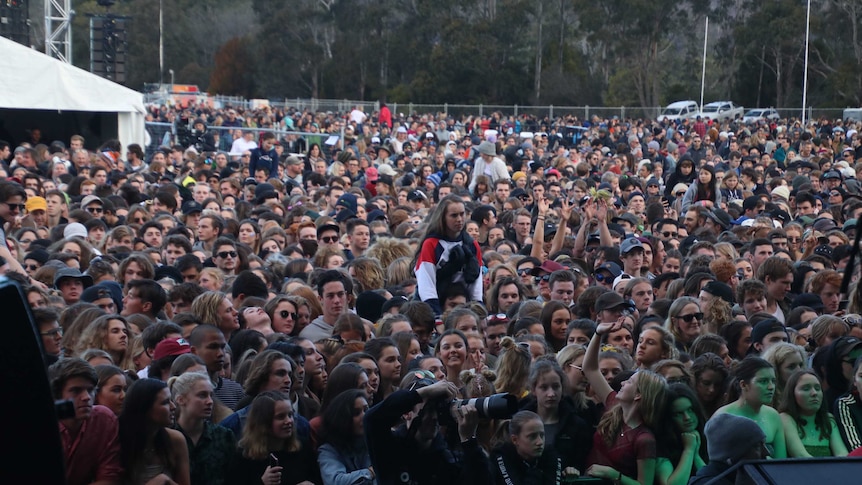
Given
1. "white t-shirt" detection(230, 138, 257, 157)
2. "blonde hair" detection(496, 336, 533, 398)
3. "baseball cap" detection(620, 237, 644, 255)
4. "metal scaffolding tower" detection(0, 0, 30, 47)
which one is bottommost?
"blonde hair" detection(496, 336, 533, 398)

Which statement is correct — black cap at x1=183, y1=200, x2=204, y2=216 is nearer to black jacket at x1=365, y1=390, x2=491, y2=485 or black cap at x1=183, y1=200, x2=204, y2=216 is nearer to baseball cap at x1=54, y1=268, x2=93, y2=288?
baseball cap at x1=54, y1=268, x2=93, y2=288

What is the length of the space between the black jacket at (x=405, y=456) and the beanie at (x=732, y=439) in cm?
103

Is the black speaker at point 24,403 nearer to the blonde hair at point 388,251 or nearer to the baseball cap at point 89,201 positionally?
the blonde hair at point 388,251

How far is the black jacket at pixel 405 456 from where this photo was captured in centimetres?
462

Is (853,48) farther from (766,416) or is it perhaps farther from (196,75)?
(766,416)

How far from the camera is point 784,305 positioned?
9008 millimetres

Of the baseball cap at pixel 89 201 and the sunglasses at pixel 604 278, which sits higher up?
the baseball cap at pixel 89 201

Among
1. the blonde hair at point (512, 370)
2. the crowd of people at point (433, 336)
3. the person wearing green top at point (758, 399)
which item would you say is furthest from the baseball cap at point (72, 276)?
the person wearing green top at point (758, 399)

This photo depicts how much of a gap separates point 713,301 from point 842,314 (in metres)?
0.90

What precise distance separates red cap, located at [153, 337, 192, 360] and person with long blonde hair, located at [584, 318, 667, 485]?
221 cm

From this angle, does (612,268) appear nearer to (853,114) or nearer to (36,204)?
(36,204)

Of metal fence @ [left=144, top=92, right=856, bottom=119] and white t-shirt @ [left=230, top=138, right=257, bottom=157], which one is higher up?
metal fence @ [left=144, top=92, right=856, bottom=119]

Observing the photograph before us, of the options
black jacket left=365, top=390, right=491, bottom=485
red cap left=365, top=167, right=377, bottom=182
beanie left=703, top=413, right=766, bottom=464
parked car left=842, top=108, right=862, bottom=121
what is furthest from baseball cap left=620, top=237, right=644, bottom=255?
parked car left=842, top=108, right=862, bottom=121

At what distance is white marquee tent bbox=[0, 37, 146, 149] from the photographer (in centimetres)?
2005
